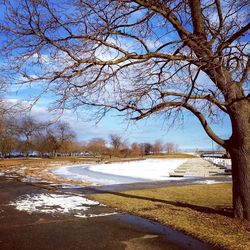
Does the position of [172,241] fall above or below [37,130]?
below

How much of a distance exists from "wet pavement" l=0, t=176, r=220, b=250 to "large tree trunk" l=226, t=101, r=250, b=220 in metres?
2.14

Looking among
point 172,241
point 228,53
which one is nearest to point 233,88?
point 228,53

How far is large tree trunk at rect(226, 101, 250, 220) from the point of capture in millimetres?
8453

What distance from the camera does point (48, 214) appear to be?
9781 mm

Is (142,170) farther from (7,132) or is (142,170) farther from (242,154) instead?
(7,132)

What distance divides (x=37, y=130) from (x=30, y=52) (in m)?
2.01

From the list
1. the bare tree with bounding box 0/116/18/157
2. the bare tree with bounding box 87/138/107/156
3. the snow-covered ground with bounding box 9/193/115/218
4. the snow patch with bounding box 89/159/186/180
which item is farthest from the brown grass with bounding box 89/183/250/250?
the bare tree with bounding box 87/138/107/156

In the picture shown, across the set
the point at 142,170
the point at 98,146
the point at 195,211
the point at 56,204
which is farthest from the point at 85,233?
the point at 98,146

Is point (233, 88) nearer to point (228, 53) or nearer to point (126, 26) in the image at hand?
point (228, 53)

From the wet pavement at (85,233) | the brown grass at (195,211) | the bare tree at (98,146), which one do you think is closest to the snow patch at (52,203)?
the wet pavement at (85,233)

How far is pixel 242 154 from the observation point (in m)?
8.49

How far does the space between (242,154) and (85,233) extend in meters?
4.48

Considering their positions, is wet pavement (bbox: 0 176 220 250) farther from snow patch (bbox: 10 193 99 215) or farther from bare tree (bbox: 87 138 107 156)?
bare tree (bbox: 87 138 107 156)

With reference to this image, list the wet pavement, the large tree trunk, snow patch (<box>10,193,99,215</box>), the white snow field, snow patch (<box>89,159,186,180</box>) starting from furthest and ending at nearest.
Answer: snow patch (<box>89,159,186,180</box>) < the white snow field < snow patch (<box>10,193,99,215</box>) < the large tree trunk < the wet pavement
